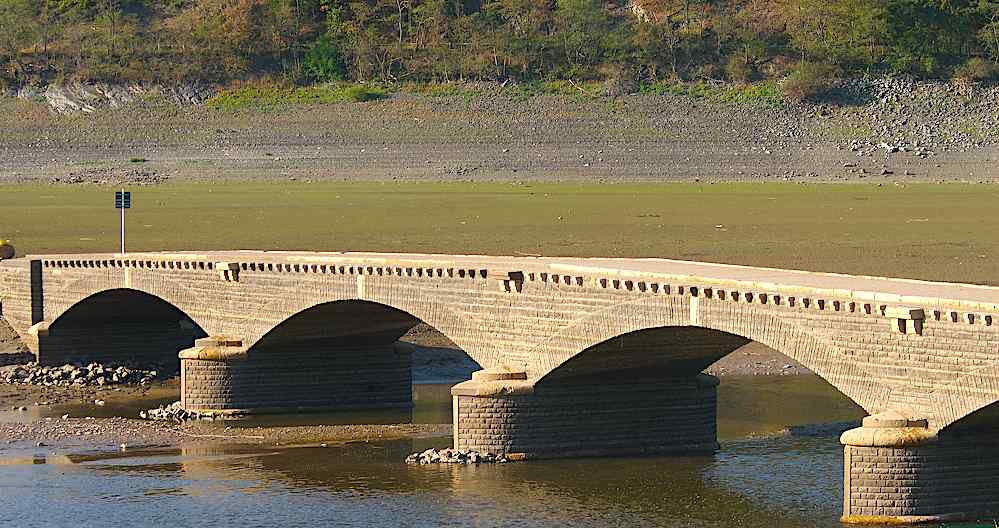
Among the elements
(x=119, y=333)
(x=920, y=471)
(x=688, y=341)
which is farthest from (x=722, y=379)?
(x=920, y=471)

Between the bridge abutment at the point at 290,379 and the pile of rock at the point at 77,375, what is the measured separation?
5.51 meters

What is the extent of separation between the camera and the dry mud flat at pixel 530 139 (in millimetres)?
96000

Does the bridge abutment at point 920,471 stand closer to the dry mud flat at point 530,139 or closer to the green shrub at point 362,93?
the dry mud flat at point 530,139

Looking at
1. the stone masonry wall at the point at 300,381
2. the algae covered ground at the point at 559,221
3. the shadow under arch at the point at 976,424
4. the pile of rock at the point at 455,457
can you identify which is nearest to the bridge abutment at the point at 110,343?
the stone masonry wall at the point at 300,381

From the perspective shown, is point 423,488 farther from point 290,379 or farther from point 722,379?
point 722,379

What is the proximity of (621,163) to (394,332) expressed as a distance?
157ft

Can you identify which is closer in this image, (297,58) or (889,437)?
(889,437)

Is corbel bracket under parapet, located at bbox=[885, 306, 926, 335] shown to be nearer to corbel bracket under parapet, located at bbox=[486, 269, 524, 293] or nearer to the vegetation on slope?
corbel bracket under parapet, located at bbox=[486, 269, 524, 293]

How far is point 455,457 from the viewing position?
41.0 m

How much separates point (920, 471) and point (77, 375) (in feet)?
91.5

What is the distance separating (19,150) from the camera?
99.3 m

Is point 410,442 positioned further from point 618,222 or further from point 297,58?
point 297,58

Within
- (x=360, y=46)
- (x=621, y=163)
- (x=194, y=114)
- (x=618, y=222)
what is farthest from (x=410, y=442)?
(x=360, y=46)

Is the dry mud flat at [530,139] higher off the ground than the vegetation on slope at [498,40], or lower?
lower
